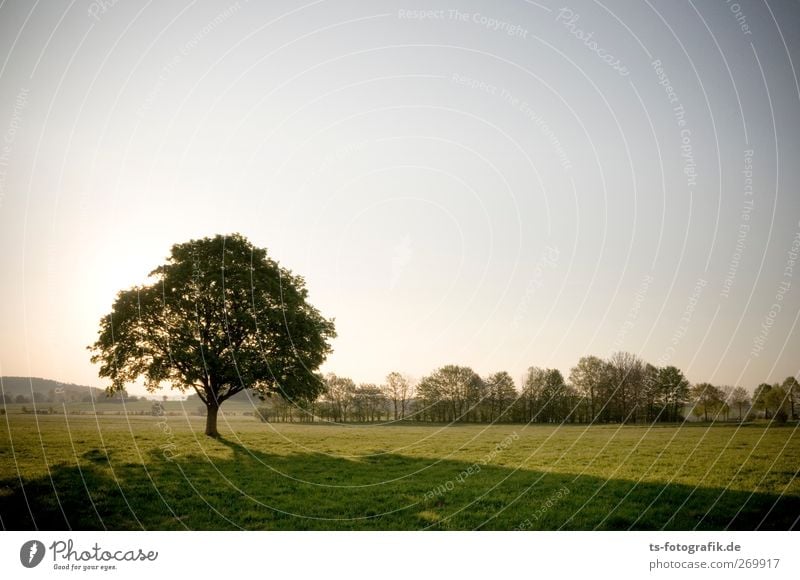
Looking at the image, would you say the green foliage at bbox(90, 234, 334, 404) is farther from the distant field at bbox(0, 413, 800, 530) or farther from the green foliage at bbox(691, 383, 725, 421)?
the green foliage at bbox(691, 383, 725, 421)

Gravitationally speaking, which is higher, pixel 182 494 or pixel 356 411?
pixel 182 494

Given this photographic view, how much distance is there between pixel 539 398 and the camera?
171 ft

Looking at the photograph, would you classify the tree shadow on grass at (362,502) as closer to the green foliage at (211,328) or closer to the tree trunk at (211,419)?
the green foliage at (211,328)

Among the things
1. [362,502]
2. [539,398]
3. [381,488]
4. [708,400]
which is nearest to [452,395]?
[539,398]

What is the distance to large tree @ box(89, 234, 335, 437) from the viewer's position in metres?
20.2

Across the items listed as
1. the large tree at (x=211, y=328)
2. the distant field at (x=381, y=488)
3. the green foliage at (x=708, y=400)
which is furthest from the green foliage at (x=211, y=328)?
the green foliage at (x=708, y=400)

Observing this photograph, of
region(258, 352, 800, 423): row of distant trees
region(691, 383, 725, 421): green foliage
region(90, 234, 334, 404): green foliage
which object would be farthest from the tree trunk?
region(691, 383, 725, 421): green foliage

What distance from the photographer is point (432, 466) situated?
1614 centimetres

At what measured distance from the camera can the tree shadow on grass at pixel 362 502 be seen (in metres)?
9.73

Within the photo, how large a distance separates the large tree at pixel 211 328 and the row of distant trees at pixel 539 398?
2293 cm

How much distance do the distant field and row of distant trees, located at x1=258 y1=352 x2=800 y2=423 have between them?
26.8m
